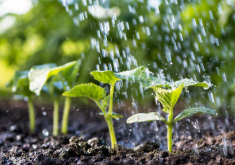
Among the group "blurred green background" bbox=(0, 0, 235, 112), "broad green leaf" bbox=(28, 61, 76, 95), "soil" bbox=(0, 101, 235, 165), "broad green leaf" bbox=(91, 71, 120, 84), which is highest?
"blurred green background" bbox=(0, 0, 235, 112)

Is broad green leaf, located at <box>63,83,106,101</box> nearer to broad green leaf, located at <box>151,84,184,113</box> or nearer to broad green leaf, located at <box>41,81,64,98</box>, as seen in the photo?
broad green leaf, located at <box>151,84,184,113</box>

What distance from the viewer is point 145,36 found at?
3016mm

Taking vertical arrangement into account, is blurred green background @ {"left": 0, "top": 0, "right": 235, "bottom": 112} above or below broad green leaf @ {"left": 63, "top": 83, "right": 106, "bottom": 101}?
above

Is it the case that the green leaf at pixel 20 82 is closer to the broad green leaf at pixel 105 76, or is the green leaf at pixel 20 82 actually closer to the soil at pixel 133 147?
the soil at pixel 133 147

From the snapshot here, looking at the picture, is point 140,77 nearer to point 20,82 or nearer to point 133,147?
point 133,147

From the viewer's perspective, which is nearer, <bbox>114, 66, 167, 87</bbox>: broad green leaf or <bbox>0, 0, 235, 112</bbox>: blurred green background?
<bbox>114, 66, 167, 87</bbox>: broad green leaf

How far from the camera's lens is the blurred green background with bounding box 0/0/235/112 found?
251 centimetres

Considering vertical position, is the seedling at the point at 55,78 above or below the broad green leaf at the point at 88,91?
above

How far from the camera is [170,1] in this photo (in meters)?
2.91

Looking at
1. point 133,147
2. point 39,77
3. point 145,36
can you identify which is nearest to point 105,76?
point 39,77

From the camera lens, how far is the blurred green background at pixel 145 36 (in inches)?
99.0

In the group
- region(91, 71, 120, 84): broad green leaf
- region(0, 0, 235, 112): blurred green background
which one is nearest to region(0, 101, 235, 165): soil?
region(91, 71, 120, 84): broad green leaf

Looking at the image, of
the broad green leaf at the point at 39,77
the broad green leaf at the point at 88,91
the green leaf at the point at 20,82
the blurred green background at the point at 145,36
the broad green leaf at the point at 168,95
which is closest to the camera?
the broad green leaf at the point at 168,95

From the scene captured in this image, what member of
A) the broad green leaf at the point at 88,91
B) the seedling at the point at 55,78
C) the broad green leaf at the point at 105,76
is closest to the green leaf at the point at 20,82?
the seedling at the point at 55,78
